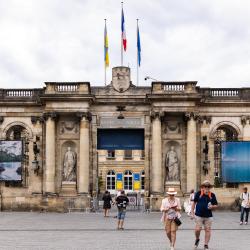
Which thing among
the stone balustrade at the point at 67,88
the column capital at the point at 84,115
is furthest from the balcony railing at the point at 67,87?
the column capital at the point at 84,115

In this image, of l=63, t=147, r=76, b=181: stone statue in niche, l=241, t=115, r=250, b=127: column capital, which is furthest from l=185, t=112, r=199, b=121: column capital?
l=63, t=147, r=76, b=181: stone statue in niche

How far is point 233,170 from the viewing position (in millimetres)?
40625

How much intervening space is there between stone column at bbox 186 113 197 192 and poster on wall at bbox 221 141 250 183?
2.07m

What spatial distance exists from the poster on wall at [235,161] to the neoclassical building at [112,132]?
82cm

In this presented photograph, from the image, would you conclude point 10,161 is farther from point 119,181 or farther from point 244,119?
point 119,181

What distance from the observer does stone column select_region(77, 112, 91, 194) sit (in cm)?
3953

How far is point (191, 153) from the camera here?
129 ft

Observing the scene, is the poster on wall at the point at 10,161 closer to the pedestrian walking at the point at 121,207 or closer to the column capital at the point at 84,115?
the column capital at the point at 84,115

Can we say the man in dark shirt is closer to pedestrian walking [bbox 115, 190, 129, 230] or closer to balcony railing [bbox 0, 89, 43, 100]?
pedestrian walking [bbox 115, 190, 129, 230]

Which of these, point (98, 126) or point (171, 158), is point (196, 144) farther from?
point (98, 126)

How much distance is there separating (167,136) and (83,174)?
5.72 metres

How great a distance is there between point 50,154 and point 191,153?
338 inches

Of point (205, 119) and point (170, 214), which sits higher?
point (205, 119)

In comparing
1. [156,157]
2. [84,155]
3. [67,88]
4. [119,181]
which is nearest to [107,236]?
[84,155]
